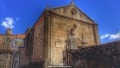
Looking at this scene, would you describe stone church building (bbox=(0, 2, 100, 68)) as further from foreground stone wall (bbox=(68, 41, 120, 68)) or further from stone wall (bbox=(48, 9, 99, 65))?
foreground stone wall (bbox=(68, 41, 120, 68))

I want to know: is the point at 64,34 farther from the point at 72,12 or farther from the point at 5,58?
the point at 5,58

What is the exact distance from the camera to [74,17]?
1927 cm

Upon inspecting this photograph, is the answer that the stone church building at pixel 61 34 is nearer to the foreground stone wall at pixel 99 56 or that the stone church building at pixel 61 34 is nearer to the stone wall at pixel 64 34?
the stone wall at pixel 64 34

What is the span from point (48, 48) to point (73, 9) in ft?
24.9

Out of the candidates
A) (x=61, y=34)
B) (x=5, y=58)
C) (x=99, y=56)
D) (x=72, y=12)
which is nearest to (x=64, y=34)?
(x=61, y=34)

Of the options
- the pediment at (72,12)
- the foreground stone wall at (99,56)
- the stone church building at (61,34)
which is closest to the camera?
the foreground stone wall at (99,56)

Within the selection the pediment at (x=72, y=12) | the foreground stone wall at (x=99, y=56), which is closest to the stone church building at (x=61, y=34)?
the pediment at (x=72, y=12)

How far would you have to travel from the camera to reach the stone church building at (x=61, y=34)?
15.6 metres

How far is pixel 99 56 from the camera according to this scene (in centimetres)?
973

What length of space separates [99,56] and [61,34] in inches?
317

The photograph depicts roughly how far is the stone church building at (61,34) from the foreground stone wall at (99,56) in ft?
7.47

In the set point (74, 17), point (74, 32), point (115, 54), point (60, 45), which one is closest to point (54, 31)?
point (60, 45)

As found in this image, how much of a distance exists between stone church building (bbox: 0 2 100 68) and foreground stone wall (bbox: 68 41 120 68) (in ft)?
7.47

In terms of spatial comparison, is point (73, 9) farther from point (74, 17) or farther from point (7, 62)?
point (7, 62)
